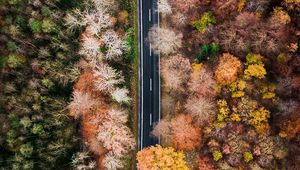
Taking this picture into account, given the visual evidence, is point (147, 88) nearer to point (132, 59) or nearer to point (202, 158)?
point (132, 59)

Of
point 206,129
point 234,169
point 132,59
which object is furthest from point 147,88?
point 234,169

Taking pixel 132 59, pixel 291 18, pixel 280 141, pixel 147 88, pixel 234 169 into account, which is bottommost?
pixel 234 169

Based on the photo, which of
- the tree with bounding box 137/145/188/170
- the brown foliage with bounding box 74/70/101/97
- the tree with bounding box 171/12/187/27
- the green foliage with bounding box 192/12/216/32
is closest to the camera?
the tree with bounding box 137/145/188/170

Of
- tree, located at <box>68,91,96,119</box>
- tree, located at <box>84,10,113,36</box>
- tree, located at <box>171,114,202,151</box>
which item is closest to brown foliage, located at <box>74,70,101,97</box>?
tree, located at <box>68,91,96,119</box>

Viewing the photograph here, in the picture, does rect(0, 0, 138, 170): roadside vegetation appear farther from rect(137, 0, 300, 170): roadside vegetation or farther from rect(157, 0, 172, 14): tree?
rect(157, 0, 172, 14): tree

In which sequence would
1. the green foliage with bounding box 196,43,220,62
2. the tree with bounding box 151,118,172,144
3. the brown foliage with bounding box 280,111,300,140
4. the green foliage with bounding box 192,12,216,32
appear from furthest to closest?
the green foliage with bounding box 192,12,216,32, the tree with bounding box 151,118,172,144, the green foliage with bounding box 196,43,220,62, the brown foliage with bounding box 280,111,300,140

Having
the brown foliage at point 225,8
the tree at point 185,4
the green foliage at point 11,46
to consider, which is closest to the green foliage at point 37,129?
the green foliage at point 11,46
